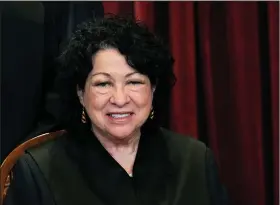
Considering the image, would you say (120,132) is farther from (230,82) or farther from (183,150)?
(230,82)

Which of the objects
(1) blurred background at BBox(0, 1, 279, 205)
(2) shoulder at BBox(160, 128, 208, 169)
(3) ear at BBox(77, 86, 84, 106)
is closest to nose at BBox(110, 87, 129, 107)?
(3) ear at BBox(77, 86, 84, 106)

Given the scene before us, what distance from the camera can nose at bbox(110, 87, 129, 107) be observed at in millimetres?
1259

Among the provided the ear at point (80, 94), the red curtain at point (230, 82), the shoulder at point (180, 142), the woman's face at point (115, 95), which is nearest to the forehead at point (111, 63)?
the woman's face at point (115, 95)

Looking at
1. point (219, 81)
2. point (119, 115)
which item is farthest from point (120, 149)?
point (219, 81)

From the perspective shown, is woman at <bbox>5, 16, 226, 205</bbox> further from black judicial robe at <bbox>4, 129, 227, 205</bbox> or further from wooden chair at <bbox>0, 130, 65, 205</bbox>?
wooden chair at <bbox>0, 130, 65, 205</bbox>

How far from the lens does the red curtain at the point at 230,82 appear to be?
1759 mm

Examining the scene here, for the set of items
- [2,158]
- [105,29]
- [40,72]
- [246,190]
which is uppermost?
[105,29]

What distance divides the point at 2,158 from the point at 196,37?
870 millimetres

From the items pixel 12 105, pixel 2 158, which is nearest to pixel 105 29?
pixel 12 105

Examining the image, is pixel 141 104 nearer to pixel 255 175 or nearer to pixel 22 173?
pixel 22 173

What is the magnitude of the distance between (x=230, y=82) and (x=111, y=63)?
2.29ft

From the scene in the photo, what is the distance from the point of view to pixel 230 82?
181 cm

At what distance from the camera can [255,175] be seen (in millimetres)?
1840

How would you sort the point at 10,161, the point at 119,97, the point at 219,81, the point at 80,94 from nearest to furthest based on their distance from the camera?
the point at 119,97 → the point at 80,94 → the point at 10,161 → the point at 219,81
